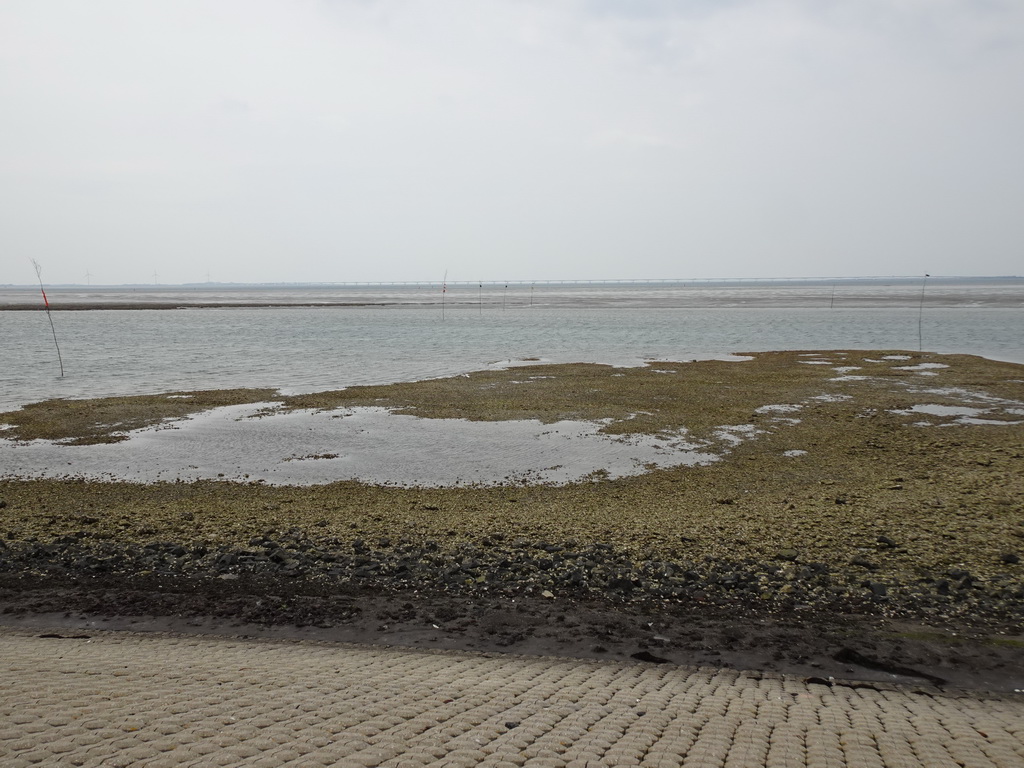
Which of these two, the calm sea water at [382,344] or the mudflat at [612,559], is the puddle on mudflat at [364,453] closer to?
the mudflat at [612,559]

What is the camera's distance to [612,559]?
30.6 ft

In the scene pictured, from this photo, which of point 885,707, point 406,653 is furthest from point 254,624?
point 885,707

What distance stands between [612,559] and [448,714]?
4295 millimetres

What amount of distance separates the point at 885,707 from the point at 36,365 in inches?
1482

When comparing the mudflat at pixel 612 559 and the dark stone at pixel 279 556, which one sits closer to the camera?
the mudflat at pixel 612 559

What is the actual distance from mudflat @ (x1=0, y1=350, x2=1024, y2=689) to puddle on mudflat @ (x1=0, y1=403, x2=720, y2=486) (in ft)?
2.33

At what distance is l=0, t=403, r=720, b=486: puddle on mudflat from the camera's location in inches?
550

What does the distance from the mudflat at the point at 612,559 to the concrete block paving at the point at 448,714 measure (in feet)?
2.13

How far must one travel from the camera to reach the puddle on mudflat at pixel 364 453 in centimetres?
1398

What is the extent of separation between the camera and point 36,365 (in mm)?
32594

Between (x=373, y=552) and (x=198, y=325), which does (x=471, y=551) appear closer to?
(x=373, y=552)

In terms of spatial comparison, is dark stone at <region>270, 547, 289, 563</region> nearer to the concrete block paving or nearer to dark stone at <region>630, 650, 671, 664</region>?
the concrete block paving

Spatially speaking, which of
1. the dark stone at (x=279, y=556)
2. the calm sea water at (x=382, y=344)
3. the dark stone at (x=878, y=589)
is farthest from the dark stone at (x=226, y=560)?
the calm sea water at (x=382, y=344)

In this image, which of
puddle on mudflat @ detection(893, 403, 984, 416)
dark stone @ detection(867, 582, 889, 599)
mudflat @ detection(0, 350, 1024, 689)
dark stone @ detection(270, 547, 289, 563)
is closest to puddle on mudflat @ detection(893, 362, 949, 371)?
puddle on mudflat @ detection(893, 403, 984, 416)
